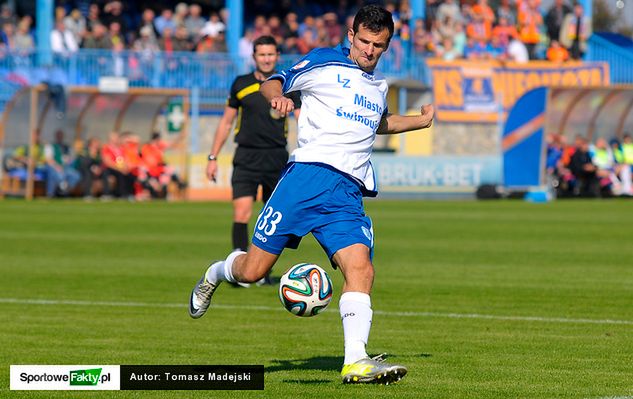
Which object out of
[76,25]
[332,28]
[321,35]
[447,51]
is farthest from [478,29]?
[76,25]

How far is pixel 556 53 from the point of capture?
1829 inches

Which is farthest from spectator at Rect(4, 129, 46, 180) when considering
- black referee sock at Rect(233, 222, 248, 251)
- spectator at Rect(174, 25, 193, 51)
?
black referee sock at Rect(233, 222, 248, 251)

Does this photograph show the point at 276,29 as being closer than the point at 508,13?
Yes

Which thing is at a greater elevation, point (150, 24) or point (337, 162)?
point (150, 24)

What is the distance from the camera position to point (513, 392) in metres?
7.60

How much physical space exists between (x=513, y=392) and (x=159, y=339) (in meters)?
3.28

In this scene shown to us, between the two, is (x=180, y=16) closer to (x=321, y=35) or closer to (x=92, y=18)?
(x=92, y=18)

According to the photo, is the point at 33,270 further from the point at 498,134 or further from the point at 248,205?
the point at 498,134

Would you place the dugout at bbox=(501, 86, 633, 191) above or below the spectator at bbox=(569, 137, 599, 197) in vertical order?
above

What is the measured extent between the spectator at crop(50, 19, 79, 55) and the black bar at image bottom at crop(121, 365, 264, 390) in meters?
32.5

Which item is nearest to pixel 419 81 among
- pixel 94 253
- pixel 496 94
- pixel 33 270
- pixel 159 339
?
pixel 496 94

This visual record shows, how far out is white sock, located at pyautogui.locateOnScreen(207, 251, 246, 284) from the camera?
868 centimetres

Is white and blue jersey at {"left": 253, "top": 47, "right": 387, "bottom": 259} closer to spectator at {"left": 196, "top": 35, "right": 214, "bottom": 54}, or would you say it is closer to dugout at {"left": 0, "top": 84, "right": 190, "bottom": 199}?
dugout at {"left": 0, "top": 84, "right": 190, "bottom": 199}

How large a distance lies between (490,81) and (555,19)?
4.43 m
